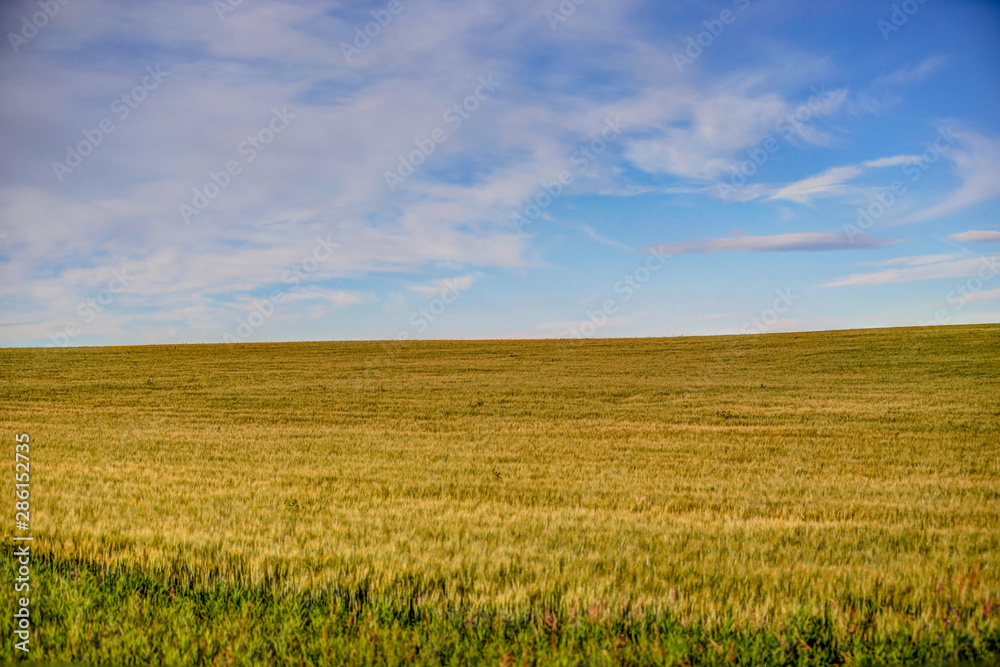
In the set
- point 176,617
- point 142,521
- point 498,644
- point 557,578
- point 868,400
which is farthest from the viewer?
point 868,400

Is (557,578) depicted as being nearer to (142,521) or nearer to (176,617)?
(176,617)

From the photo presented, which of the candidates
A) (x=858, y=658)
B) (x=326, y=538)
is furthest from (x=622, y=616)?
(x=326, y=538)

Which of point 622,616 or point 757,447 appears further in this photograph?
point 757,447

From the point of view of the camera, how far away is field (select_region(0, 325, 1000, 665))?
465 centimetres

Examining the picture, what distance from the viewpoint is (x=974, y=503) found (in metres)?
10.9

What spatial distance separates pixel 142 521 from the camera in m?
8.63

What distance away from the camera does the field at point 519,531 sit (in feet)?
15.3

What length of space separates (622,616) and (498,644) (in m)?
1.27

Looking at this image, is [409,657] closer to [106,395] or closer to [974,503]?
[974,503]

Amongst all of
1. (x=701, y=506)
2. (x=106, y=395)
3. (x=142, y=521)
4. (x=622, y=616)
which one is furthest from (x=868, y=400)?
(x=106, y=395)

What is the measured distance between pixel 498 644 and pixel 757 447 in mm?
15116

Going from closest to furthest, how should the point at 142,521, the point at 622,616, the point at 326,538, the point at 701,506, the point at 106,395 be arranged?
the point at 622,616, the point at 326,538, the point at 142,521, the point at 701,506, the point at 106,395

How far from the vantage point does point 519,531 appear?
27.9 ft

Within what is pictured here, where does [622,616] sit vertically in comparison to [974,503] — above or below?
above
